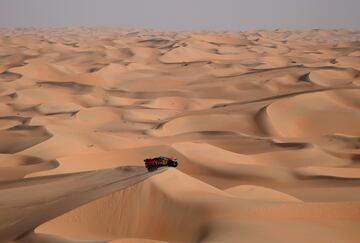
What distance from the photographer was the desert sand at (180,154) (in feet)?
23.9

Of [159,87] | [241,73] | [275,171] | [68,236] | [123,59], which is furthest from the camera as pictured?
[123,59]

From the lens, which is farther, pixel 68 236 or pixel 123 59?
pixel 123 59

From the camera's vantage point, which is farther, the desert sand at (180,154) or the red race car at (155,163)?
the red race car at (155,163)

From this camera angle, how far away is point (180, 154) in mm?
13477

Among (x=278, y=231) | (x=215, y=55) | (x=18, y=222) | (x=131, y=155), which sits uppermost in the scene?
(x=278, y=231)

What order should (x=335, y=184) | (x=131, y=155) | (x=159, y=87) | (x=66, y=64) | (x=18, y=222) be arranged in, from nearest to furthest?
(x=18, y=222) < (x=335, y=184) < (x=131, y=155) < (x=159, y=87) < (x=66, y=64)

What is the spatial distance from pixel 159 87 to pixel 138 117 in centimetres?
965

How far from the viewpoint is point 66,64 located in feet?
128

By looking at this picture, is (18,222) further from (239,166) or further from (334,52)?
(334,52)

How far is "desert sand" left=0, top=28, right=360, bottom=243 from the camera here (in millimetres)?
7297

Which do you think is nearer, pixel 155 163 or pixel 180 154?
pixel 155 163

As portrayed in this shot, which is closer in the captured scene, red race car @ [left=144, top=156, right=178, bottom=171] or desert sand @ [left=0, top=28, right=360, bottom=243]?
desert sand @ [left=0, top=28, right=360, bottom=243]

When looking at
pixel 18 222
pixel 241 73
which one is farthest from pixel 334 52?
pixel 18 222

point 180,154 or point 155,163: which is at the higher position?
point 155,163
